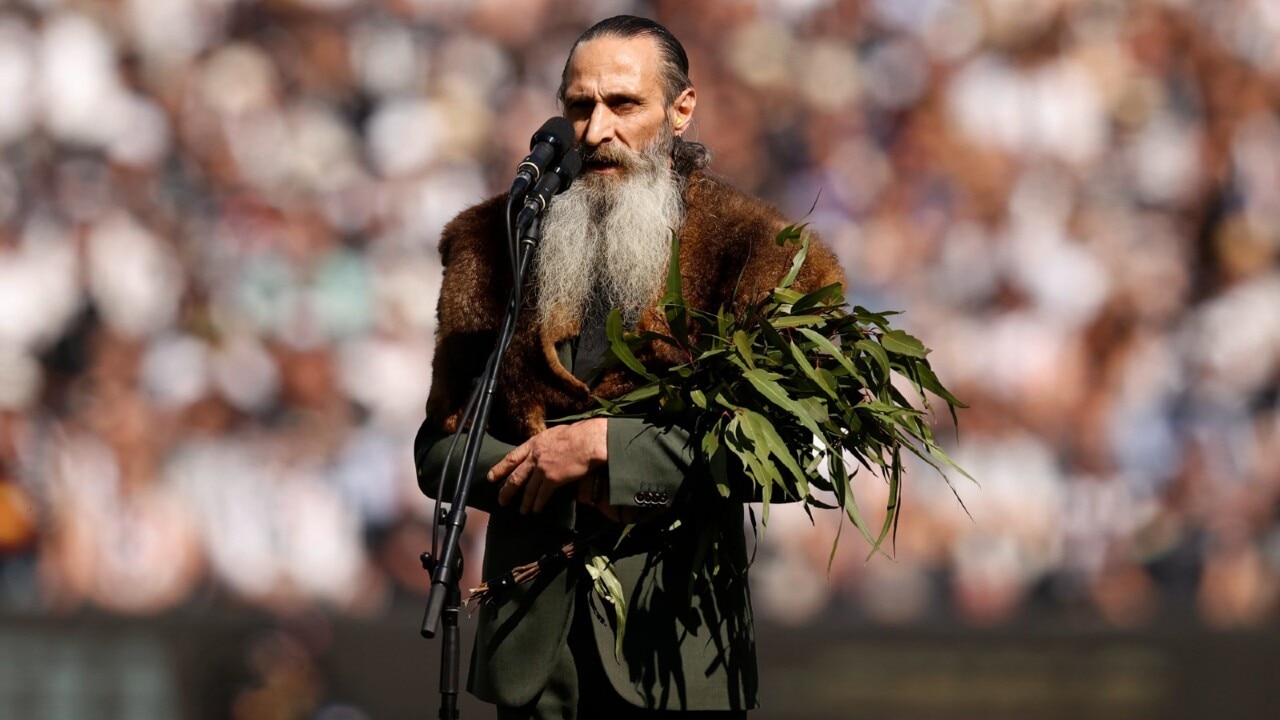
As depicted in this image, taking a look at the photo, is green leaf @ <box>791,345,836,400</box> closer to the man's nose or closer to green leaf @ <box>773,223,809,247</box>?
green leaf @ <box>773,223,809,247</box>

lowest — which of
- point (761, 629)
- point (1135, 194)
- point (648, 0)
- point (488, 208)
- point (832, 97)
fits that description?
point (761, 629)

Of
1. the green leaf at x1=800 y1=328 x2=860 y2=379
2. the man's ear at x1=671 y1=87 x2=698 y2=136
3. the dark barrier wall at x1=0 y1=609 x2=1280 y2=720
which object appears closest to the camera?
the green leaf at x1=800 y1=328 x2=860 y2=379

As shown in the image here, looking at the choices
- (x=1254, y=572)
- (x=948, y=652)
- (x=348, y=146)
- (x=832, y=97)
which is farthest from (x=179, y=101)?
(x=1254, y=572)

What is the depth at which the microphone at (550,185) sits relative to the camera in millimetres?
2719

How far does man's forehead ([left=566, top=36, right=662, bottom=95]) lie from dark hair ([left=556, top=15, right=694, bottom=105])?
2cm

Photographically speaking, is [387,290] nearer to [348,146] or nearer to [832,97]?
[348,146]

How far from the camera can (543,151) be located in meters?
2.82

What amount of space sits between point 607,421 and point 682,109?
743mm

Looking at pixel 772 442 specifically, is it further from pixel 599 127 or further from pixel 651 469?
pixel 599 127

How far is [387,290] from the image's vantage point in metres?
6.43

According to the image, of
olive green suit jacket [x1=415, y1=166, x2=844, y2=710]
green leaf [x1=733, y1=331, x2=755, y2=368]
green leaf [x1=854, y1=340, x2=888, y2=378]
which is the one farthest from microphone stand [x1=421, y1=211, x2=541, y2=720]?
green leaf [x1=854, y1=340, x2=888, y2=378]

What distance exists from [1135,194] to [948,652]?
7.01 ft

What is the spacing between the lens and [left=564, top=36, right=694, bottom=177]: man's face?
3045 millimetres

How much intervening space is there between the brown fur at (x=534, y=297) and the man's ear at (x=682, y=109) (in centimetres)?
16
